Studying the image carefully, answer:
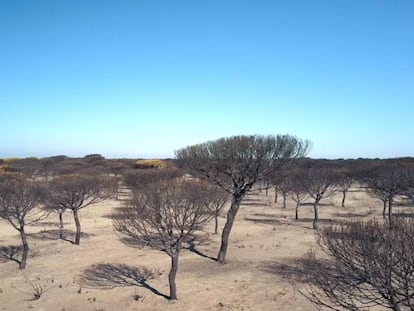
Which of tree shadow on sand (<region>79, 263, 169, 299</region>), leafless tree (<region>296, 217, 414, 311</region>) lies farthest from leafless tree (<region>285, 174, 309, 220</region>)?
leafless tree (<region>296, 217, 414, 311</region>)

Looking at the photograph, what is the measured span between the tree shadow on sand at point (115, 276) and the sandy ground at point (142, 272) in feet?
0.12

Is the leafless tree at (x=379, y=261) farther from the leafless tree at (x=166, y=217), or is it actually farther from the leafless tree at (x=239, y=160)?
the leafless tree at (x=239, y=160)

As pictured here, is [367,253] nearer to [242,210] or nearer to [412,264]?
[412,264]

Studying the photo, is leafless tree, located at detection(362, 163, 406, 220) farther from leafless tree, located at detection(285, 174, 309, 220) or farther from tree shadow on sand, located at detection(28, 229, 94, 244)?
tree shadow on sand, located at detection(28, 229, 94, 244)

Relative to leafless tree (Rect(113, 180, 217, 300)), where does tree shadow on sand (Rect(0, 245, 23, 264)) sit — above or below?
below

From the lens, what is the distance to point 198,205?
69.3ft

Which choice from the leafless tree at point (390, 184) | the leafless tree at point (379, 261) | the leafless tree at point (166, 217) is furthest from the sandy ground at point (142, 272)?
the leafless tree at point (390, 184)

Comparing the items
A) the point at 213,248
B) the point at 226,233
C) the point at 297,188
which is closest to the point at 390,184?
the point at 297,188

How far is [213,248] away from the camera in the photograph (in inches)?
1232

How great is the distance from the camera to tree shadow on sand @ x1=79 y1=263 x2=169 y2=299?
21.9 m

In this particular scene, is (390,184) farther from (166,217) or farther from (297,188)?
(166,217)

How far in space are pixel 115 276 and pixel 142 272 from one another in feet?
5.05

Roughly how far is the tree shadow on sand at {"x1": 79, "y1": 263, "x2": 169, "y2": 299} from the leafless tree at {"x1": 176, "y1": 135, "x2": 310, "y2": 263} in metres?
5.45

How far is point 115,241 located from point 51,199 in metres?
5.98
